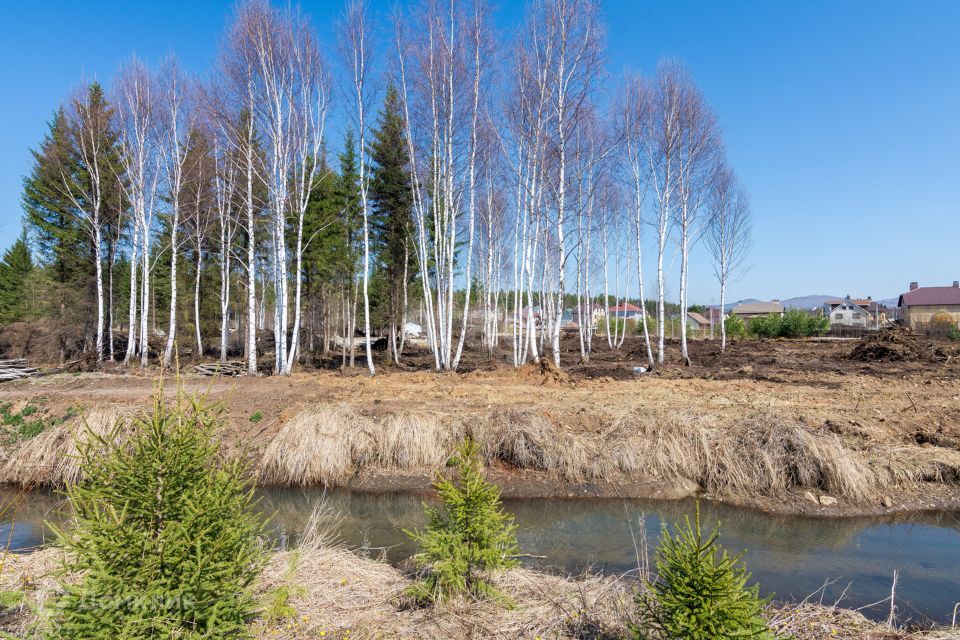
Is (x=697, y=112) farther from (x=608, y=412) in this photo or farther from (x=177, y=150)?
(x=177, y=150)

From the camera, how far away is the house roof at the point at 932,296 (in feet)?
154

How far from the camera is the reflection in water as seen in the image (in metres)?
5.69

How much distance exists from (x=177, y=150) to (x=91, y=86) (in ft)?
19.5

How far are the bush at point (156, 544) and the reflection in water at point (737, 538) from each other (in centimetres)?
213

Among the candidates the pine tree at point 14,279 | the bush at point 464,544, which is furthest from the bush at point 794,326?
the pine tree at point 14,279

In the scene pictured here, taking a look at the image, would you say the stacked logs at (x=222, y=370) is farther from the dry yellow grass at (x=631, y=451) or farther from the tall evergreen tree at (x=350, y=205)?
the dry yellow grass at (x=631, y=451)

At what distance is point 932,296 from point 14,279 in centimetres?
7888

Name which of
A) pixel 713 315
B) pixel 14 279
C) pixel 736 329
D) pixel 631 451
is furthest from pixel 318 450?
pixel 713 315

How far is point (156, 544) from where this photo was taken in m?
2.90

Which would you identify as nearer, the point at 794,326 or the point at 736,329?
the point at 794,326

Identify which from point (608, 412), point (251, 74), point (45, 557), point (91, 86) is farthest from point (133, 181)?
point (608, 412)

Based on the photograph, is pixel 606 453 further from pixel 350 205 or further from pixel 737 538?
pixel 350 205

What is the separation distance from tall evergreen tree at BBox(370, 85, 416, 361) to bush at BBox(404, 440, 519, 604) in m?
18.0

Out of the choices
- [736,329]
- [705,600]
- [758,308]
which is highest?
[758,308]
